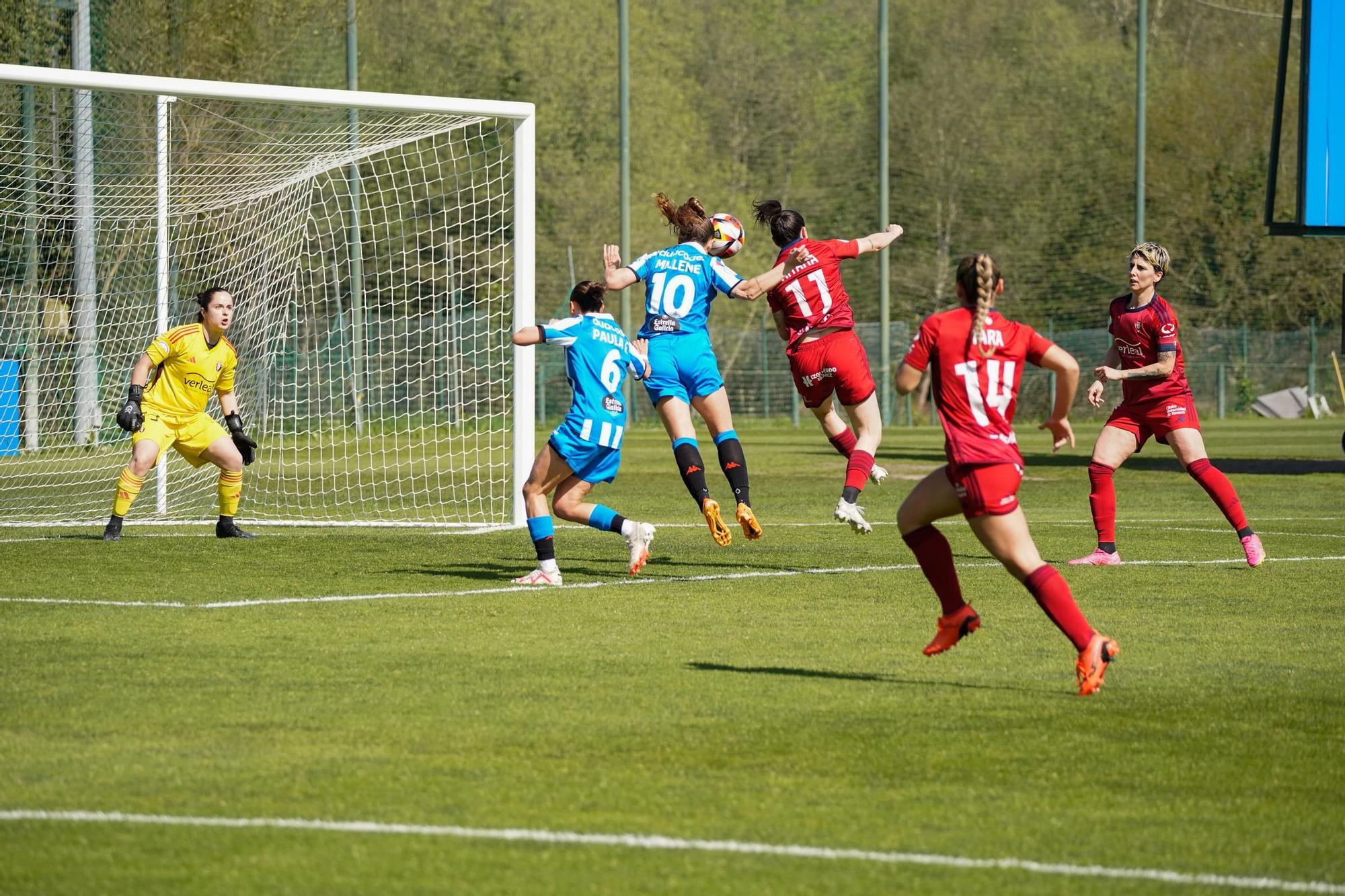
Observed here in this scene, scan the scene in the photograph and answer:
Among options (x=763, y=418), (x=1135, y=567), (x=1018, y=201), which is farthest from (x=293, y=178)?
(x=1018, y=201)

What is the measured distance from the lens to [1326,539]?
14172 mm

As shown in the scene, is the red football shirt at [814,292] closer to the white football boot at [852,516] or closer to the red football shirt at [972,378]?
the white football boot at [852,516]

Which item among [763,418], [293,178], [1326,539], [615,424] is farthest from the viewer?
[763,418]

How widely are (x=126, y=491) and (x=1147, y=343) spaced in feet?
25.4

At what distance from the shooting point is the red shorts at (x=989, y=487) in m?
7.31

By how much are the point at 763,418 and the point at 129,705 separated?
3843cm

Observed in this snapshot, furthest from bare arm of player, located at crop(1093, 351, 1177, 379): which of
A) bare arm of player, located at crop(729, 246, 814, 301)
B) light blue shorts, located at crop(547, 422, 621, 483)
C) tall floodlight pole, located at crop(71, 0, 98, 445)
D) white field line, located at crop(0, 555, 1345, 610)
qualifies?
tall floodlight pole, located at crop(71, 0, 98, 445)

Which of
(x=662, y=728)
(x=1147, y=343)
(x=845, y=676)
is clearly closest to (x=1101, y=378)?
(x=1147, y=343)

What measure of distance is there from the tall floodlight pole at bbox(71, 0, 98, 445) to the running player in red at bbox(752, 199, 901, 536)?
7606 millimetres

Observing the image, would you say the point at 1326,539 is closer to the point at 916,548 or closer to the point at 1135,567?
the point at 1135,567

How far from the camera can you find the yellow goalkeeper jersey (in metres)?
13.8

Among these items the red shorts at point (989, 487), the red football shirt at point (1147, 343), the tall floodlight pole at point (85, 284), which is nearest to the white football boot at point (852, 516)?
the red football shirt at point (1147, 343)

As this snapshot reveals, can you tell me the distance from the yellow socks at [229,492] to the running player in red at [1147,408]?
21.4ft

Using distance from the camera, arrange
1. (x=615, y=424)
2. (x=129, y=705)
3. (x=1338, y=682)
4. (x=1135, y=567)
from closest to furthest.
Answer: (x=129, y=705) < (x=1338, y=682) < (x=615, y=424) < (x=1135, y=567)
